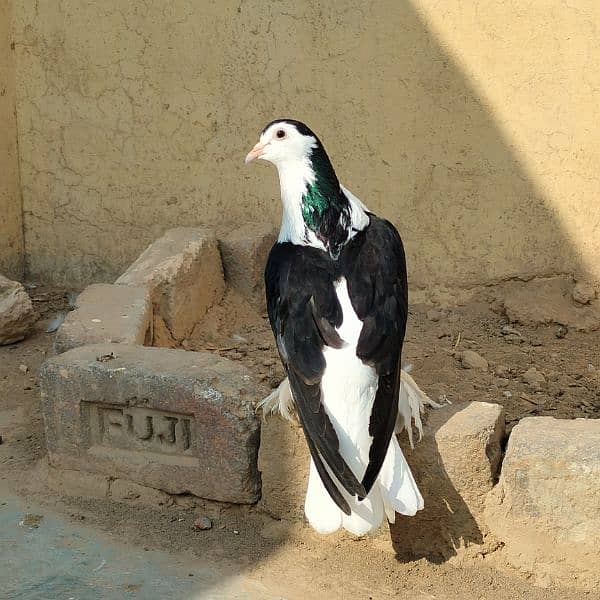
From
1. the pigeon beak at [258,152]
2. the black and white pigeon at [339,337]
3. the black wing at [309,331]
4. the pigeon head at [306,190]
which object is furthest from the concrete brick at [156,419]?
the pigeon beak at [258,152]

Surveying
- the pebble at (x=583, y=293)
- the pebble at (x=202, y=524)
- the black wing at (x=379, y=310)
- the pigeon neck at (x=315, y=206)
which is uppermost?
the pigeon neck at (x=315, y=206)

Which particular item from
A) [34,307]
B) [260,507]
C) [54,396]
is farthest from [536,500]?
[34,307]

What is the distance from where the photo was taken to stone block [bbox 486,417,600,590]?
11.0 feet

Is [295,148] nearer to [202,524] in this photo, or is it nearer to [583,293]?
[202,524]

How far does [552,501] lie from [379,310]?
83 centimetres

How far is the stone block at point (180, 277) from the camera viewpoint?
4926 mm

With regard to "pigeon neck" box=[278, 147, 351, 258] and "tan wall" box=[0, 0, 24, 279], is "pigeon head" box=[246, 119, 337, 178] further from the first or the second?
"tan wall" box=[0, 0, 24, 279]

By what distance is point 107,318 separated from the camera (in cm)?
446

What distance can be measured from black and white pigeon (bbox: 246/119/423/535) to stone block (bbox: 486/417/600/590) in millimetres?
336

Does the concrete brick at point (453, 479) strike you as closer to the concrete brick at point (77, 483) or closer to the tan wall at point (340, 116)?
the concrete brick at point (77, 483)

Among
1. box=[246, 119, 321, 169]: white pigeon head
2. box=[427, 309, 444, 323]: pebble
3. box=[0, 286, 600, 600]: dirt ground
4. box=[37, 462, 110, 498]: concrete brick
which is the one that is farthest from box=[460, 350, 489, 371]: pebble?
box=[37, 462, 110, 498]: concrete brick

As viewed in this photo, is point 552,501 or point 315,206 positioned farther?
point 315,206

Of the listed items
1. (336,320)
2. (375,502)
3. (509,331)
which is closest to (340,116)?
(509,331)

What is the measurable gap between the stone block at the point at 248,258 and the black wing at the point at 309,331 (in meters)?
1.44
